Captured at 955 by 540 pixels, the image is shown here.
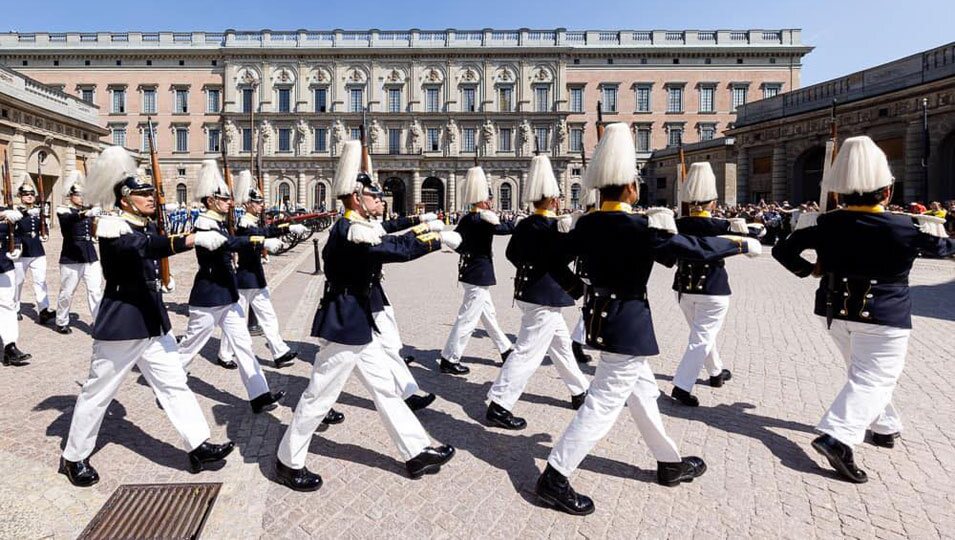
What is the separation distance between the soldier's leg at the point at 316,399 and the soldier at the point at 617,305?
1412mm

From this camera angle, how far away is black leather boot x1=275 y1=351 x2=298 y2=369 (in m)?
6.60

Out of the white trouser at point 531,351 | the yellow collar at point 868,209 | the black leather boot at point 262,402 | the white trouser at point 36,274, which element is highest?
the yellow collar at point 868,209

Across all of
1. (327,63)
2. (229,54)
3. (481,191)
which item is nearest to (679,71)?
(327,63)

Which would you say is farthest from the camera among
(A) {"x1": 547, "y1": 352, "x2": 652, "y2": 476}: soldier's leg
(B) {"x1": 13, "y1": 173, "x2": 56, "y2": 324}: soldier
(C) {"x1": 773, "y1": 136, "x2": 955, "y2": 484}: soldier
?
(B) {"x1": 13, "y1": 173, "x2": 56, "y2": 324}: soldier

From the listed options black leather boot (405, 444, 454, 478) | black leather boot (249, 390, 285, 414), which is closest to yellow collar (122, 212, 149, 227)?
black leather boot (249, 390, 285, 414)

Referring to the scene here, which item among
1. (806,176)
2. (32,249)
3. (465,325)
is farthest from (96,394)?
(806,176)

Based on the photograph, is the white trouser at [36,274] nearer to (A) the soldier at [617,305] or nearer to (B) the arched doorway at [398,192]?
(A) the soldier at [617,305]

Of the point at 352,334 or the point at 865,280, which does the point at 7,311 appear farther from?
the point at 865,280

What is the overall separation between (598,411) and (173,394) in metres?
2.79

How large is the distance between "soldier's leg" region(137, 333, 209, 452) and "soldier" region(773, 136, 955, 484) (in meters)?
4.10

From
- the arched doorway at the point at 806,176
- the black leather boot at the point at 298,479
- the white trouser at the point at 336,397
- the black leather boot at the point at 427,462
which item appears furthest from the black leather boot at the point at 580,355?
the arched doorway at the point at 806,176

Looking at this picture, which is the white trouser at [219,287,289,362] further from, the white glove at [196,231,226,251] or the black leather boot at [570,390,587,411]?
the black leather boot at [570,390,587,411]

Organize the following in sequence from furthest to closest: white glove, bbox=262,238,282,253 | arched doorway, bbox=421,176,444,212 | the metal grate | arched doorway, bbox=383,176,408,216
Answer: arched doorway, bbox=421,176,444,212 < arched doorway, bbox=383,176,408,216 < white glove, bbox=262,238,282,253 < the metal grate

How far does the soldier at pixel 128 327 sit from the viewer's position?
12.5 ft
